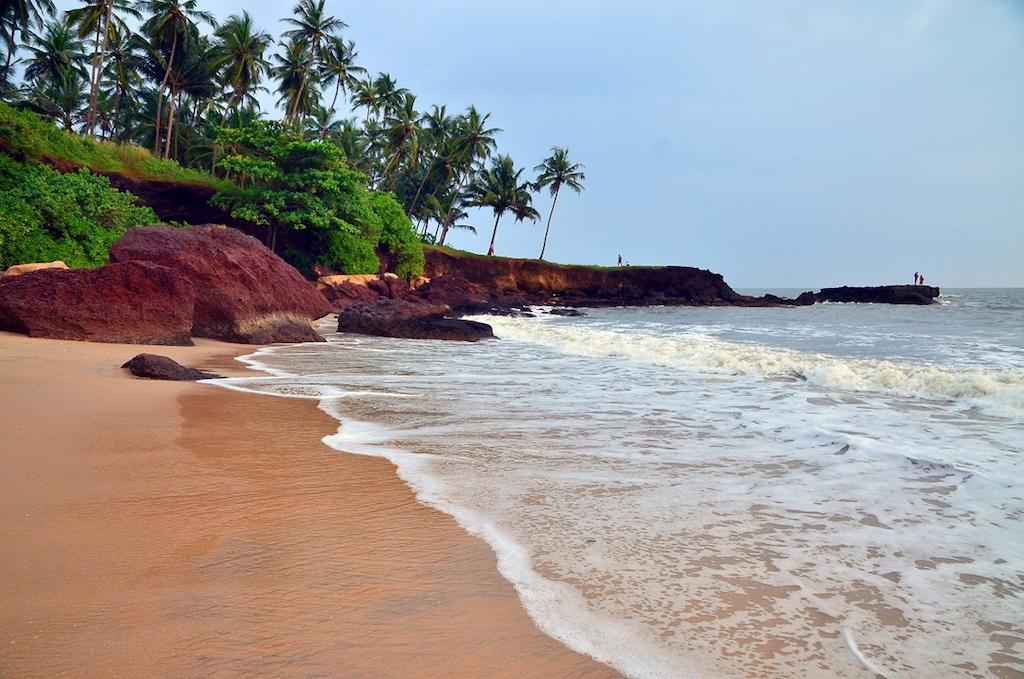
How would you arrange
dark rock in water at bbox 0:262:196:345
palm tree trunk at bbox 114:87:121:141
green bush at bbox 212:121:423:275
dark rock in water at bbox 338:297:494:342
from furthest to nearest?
palm tree trunk at bbox 114:87:121:141, green bush at bbox 212:121:423:275, dark rock in water at bbox 338:297:494:342, dark rock in water at bbox 0:262:196:345

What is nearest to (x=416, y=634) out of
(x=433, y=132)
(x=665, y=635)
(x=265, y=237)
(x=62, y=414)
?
(x=665, y=635)

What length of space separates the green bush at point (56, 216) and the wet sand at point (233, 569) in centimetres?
1241

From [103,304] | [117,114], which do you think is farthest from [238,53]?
[103,304]

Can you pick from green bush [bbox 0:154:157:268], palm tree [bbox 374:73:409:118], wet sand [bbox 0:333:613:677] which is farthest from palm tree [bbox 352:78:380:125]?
wet sand [bbox 0:333:613:677]

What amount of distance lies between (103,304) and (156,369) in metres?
3.22

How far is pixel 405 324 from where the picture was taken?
14.2m

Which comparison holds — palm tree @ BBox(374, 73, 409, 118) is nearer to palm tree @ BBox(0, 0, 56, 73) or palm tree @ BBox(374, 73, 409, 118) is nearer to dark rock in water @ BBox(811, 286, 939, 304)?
palm tree @ BBox(0, 0, 56, 73)

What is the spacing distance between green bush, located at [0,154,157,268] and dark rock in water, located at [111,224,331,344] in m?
4.78

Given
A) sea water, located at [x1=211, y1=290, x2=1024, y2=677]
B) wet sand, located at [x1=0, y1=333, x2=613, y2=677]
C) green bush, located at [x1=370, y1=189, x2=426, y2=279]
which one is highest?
green bush, located at [x1=370, y1=189, x2=426, y2=279]

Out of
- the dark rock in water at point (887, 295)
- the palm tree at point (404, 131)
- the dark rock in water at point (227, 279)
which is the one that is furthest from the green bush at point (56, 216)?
the dark rock in water at point (887, 295)

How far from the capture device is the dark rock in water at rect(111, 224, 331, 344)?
34.3 ft

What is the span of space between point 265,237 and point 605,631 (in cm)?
2922

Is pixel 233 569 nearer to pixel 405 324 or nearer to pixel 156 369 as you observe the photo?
pixel 156 369

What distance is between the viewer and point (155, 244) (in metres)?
10.6
